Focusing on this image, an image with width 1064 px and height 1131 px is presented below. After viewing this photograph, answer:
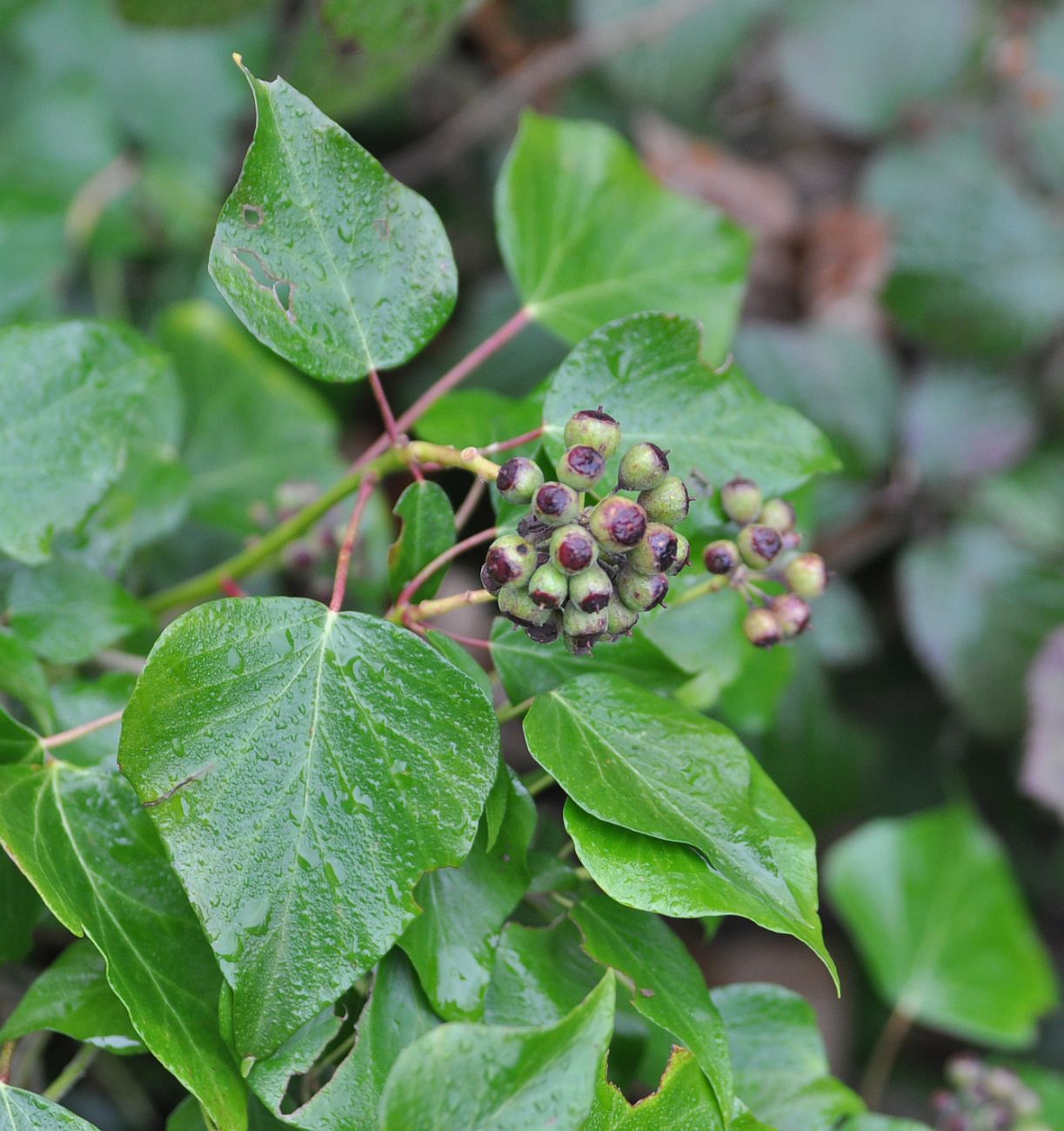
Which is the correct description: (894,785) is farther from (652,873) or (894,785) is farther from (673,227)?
(652,873)

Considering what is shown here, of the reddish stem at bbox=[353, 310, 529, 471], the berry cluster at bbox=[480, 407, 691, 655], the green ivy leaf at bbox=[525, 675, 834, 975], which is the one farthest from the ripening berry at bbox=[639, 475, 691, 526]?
the reddish stem at bbox=[353, 310, 529, 471]

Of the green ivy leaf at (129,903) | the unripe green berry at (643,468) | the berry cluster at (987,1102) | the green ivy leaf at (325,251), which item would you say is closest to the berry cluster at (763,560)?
the unripe green berry at (643,468)

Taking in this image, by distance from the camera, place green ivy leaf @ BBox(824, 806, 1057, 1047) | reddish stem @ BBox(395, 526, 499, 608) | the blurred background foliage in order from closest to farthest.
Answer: reddish stem @ BBox(395, 526, 499, 608), green ivy leaf @ BBox(824, 806, 1057, 1047), the blurred background foliage

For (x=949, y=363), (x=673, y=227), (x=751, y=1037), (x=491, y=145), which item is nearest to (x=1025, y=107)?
(x=949, y=363)

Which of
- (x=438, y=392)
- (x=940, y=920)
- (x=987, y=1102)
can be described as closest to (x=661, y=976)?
(x=438, y=392)

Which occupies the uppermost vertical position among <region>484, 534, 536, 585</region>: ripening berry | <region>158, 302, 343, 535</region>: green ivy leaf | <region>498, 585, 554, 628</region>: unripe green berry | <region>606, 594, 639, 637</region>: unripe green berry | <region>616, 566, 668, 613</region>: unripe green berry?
<region>484, 534, 536, 585</region>: ripening berry

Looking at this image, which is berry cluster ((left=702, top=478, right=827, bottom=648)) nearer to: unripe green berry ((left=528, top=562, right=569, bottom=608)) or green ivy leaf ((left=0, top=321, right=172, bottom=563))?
unripe green berry ((left=528, top=562, right=569, bottom=608))

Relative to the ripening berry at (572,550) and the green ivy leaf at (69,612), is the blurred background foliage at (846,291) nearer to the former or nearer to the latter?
the green ivy leaf at (69,612)

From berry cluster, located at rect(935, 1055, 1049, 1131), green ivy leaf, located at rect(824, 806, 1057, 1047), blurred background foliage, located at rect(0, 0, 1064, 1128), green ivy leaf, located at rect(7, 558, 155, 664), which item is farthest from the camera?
blurred background foliage, located at rect(0, 0, 1064, 1128)
